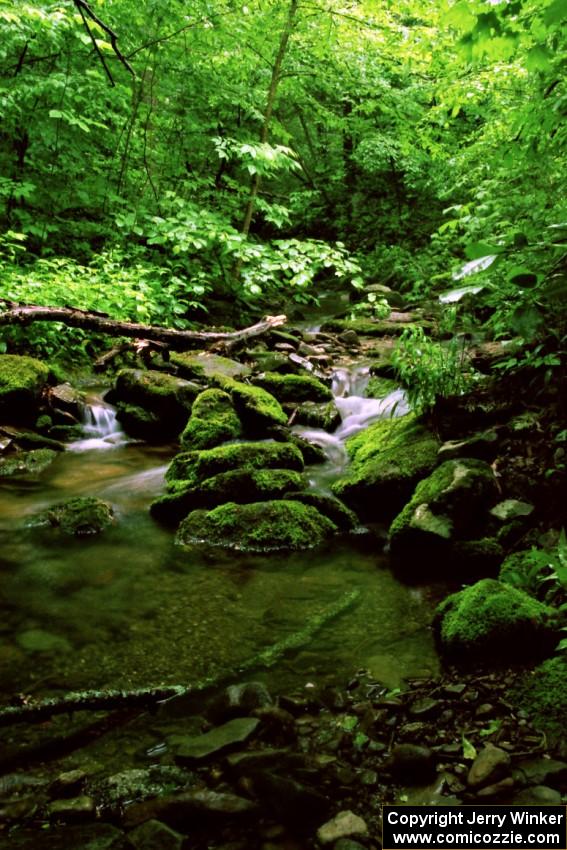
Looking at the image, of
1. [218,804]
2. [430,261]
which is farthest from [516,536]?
[430,261]

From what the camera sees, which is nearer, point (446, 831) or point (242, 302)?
point (446, 831)

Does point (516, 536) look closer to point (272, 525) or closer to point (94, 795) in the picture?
point (272, 525)

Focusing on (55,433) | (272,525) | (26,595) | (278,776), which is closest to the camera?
(278,776)

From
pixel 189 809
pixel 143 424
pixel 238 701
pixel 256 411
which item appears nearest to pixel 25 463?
pixel 143 424

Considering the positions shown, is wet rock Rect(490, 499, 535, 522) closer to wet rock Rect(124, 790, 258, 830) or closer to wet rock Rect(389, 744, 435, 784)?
wet rock Rect(389, 744, 435, 784)

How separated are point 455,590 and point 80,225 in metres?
10.9

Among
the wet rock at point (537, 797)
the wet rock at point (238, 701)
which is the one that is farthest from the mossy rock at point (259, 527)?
the wet rock at point (537, 797)

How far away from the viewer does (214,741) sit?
2.49 m

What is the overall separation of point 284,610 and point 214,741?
4.88 ft

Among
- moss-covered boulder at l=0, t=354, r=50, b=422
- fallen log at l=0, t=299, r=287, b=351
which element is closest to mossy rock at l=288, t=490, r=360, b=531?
fallen log at l=0, t=299, r=287, b=351

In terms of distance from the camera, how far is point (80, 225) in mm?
11781

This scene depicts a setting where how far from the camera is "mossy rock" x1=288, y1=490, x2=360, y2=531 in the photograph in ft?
17.8

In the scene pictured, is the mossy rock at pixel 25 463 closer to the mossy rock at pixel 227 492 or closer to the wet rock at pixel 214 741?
the mossy rock at pixel 227 492

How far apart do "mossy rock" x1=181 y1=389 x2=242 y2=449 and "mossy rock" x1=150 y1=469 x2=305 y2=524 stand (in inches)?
53.9
